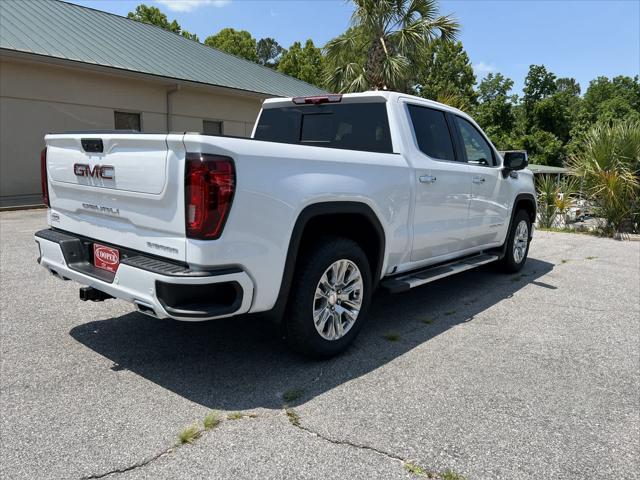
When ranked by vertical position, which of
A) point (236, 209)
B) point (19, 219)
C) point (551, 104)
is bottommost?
point (19, 219)

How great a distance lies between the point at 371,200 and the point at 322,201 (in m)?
0.55

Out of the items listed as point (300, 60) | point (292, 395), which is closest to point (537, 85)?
point (300, 60)

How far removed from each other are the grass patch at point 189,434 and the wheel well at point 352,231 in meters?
1.33

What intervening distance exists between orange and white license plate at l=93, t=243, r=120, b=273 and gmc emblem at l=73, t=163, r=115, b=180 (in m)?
0.46

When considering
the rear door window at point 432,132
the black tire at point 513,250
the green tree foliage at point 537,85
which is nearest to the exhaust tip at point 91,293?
the rear door window at point 432,132

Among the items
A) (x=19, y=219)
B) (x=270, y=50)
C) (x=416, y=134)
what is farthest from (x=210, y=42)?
(x=416, y=134)

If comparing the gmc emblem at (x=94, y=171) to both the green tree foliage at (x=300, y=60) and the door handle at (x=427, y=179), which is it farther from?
the green tree foliage at (x=300, y=60)

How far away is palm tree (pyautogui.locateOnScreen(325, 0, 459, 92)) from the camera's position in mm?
16047

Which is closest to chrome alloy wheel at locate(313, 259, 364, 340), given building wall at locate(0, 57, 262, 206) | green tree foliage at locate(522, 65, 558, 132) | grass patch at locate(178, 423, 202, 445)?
A: grass patch at locate(178, 423, 202, 445)

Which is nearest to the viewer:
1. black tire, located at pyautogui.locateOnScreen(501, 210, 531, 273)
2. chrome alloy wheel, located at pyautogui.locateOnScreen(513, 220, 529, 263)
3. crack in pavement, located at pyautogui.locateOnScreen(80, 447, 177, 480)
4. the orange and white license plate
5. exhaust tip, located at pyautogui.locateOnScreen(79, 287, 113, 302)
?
crack in pavement, located at pyautogui.locateOnScreen(80, 447, 177, 480)

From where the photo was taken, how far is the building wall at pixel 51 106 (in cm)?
1220

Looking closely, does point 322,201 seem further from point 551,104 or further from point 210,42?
point 210,42

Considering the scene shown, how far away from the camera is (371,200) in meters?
3.75

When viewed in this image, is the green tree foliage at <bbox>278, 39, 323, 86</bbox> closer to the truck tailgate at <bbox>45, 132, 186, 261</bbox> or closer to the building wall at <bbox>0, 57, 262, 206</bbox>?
the building wall at <bbox>0, 57, 262, 206</bbox>
